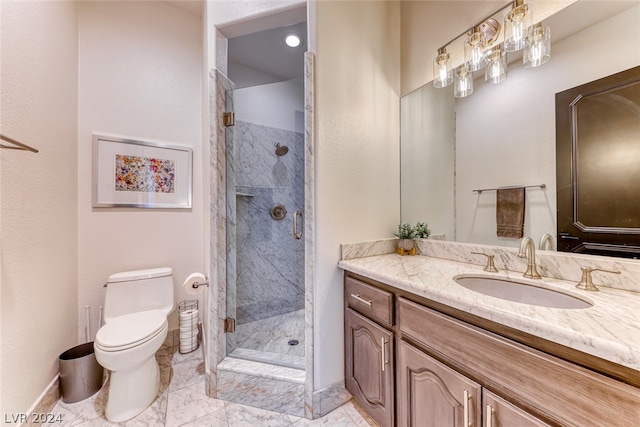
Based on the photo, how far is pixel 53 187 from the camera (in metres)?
1.52

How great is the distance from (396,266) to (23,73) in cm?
224

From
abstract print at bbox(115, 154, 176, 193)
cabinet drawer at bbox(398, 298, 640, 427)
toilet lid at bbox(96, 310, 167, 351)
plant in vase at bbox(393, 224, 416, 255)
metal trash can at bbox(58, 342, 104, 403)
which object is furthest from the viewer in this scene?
abstract print at bbox(115, 154, 176, 193)

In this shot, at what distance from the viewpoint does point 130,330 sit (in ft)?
4.78

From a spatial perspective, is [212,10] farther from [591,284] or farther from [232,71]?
[591,284]

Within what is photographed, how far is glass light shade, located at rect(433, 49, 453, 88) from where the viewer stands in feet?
4.92

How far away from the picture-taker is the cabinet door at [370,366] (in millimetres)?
1179

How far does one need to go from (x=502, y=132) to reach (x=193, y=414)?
7.72 feet

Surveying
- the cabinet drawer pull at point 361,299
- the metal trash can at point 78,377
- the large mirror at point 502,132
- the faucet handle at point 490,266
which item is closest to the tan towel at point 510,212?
the large mirror at point 502,132

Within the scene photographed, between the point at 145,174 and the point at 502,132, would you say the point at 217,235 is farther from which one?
the point at 502,132

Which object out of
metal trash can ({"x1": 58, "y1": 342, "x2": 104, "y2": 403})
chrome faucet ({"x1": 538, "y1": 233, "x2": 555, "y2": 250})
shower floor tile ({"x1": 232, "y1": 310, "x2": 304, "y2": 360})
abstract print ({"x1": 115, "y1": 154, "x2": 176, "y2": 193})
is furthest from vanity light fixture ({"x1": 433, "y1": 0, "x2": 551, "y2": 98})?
metal trash can ({"x1": 58, "y1": 342, "x2": 104, "y2": 403})

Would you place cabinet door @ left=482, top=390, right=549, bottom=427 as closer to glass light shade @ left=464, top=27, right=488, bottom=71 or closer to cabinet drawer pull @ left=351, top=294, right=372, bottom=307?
cabinet drawer pull @ left=351, top=294, right=372, bottom=307

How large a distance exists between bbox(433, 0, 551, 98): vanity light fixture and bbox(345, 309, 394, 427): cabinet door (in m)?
1.48

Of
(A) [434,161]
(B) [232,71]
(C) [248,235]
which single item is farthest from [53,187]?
(A) [434,161]

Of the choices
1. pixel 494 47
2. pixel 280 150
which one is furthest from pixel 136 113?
pixel 494 47
